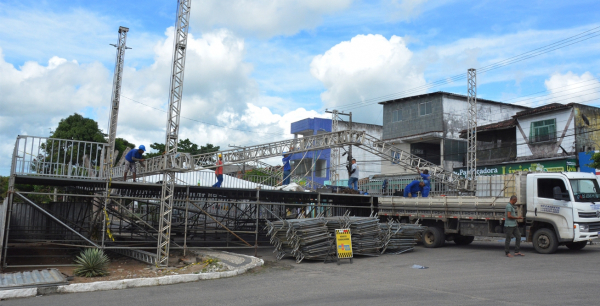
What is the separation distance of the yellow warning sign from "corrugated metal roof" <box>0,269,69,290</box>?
7.49 metres

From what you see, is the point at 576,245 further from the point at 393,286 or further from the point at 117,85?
the point at 117,85

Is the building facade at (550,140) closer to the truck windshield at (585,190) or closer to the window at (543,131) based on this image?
the window at (543,131)

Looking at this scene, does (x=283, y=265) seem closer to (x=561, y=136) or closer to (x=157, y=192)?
(x=157, y=192)

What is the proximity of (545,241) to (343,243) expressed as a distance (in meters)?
6.40

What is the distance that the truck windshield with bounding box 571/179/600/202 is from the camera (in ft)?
46.4

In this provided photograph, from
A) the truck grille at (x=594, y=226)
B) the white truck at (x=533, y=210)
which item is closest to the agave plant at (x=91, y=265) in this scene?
the white truck at (x=533, y=210)

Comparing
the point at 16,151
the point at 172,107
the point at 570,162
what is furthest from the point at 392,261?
the point at 570,162

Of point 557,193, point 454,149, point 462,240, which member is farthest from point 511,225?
point 454,149

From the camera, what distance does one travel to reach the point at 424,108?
42.0 meters

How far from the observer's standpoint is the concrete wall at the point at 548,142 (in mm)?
31172

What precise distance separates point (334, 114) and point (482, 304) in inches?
1017

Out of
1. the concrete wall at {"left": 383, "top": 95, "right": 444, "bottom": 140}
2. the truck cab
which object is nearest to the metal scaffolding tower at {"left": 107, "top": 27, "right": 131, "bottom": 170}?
the truck cab

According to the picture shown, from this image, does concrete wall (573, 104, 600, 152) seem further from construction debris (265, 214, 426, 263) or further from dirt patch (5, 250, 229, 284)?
dirt patch (5, 250, 229, 284)

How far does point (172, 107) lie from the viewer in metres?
14.4
